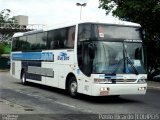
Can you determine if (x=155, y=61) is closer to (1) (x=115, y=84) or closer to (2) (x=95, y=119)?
(1) (x=115, y=84)

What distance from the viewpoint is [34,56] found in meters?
23.0

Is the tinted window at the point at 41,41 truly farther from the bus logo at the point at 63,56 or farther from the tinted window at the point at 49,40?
the bus logo at the point at 63,56

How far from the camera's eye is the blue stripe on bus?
67.9ft

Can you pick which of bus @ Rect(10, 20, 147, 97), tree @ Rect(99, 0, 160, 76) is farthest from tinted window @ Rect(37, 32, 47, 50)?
tree @ Rect(99, 0, 160, 76)

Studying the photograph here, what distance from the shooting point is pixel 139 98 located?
1861 centimetres

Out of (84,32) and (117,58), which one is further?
(84,32)

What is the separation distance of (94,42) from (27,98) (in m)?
3.85

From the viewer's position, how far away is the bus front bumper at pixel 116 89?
15.7 m

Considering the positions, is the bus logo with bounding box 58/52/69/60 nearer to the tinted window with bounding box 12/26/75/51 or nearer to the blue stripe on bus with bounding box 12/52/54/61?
the tinted window with bounding box 12/26/75/51

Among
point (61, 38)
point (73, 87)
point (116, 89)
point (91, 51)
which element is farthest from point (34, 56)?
point (116, 89)

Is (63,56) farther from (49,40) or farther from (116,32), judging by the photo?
(116,32)

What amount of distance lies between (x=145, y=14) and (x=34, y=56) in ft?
41.7

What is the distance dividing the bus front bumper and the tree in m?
13.9

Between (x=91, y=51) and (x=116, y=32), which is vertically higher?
(x=116, y=32)
